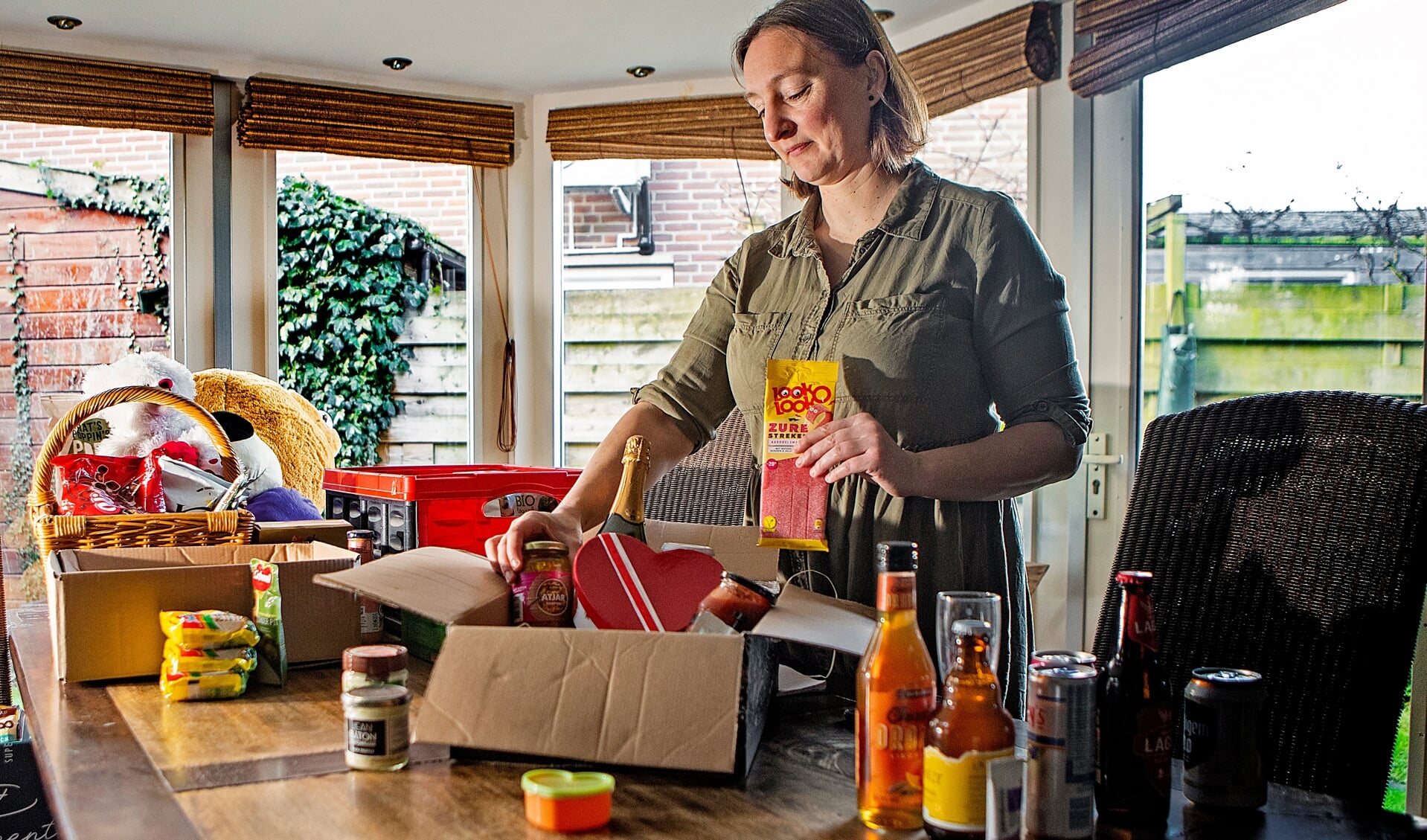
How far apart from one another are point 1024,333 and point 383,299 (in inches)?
130

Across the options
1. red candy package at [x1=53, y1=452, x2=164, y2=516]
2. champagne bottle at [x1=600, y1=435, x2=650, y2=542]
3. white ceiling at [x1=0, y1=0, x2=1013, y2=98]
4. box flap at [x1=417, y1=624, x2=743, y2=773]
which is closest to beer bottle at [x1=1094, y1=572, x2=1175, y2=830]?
box flap at [x1=417, y1=624, x2=743, y2=773]

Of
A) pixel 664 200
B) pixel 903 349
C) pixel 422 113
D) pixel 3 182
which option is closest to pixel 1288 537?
pixel 903 349

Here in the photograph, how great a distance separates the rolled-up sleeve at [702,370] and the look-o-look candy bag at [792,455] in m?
0.31

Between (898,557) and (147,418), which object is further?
(147,418)

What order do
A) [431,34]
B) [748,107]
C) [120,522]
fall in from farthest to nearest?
[748,107] < [431,34] < [120,522]

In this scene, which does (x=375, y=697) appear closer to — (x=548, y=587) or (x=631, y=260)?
(x=548, y=587)

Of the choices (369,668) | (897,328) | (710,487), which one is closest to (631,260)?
(710,487)

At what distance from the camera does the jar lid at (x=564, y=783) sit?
782 millimetres

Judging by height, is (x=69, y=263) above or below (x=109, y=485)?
above

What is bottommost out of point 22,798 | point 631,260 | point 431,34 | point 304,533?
point 22,798

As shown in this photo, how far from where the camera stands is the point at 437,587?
3.43 feet

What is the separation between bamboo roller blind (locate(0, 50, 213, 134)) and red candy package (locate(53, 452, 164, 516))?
97.6 inches

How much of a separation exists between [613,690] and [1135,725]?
0.38 m

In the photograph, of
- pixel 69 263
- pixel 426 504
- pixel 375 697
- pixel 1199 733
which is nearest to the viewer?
pixel 1199 733
